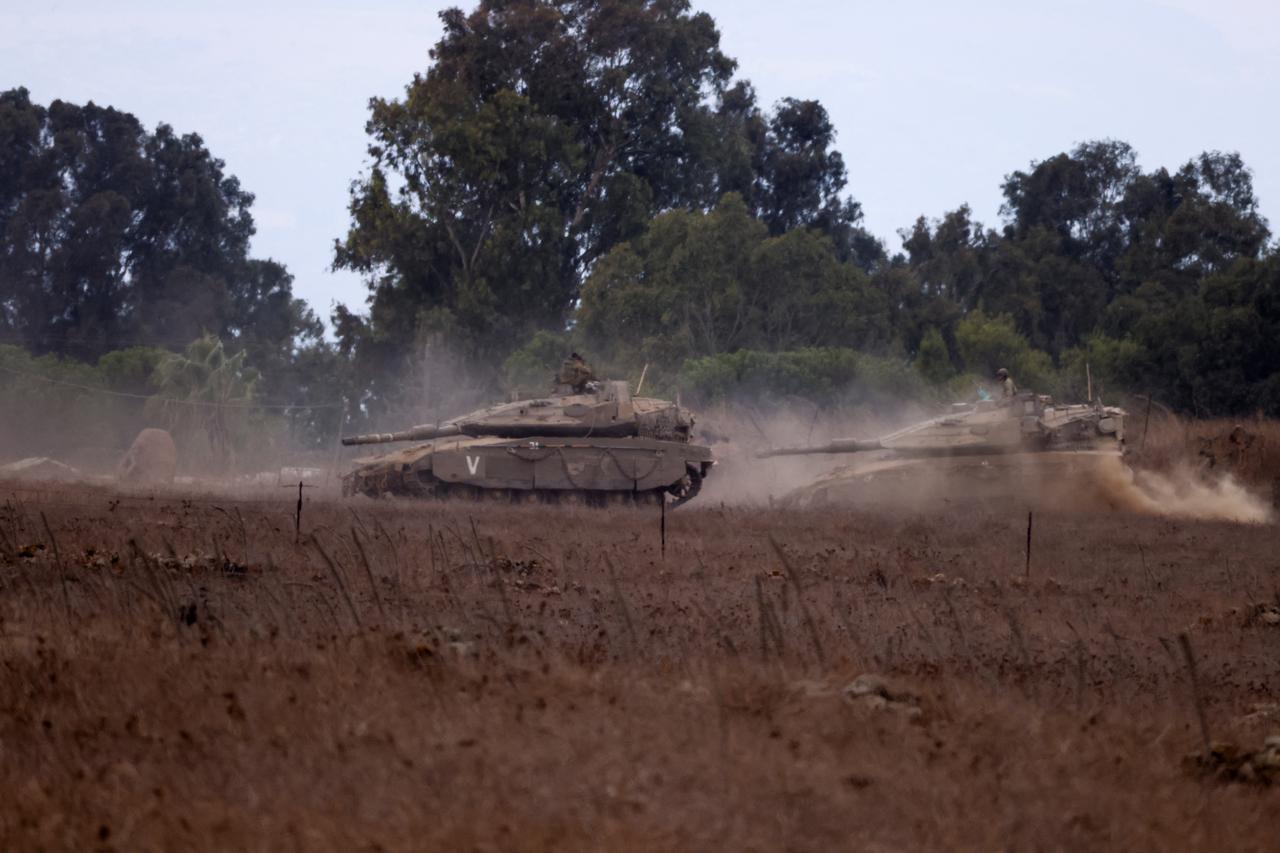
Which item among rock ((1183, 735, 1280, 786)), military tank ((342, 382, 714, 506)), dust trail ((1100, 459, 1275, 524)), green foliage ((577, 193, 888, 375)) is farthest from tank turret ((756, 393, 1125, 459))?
green foliage ((577, 193, 888, 375))

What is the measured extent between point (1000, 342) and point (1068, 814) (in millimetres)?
40166

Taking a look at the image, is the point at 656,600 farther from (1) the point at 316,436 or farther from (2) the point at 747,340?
(1) the point at 316,436

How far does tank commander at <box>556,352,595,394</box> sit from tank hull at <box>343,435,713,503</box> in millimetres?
1745

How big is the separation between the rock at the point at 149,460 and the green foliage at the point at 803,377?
13.0 meters

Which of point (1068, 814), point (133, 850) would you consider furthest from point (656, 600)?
point (133, 850)

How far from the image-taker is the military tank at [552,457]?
2150cm

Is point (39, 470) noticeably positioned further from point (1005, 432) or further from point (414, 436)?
point (1005, 432)

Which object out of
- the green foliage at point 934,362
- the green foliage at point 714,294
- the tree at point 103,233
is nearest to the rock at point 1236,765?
the green foliage at point 714,294

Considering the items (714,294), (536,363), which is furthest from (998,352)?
(536,363)

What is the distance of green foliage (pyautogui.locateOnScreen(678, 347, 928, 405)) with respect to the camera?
38.1 metres

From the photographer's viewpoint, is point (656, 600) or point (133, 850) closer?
point (133, 850)

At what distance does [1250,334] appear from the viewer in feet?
122

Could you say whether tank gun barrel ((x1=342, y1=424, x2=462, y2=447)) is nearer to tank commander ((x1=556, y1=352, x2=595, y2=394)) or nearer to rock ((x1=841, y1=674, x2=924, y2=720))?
tank commander ((x1=556, y1=352, x2=595, y2=394))

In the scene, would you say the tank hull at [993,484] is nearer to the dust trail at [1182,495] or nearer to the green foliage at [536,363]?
the dust trail at [1182,495]
